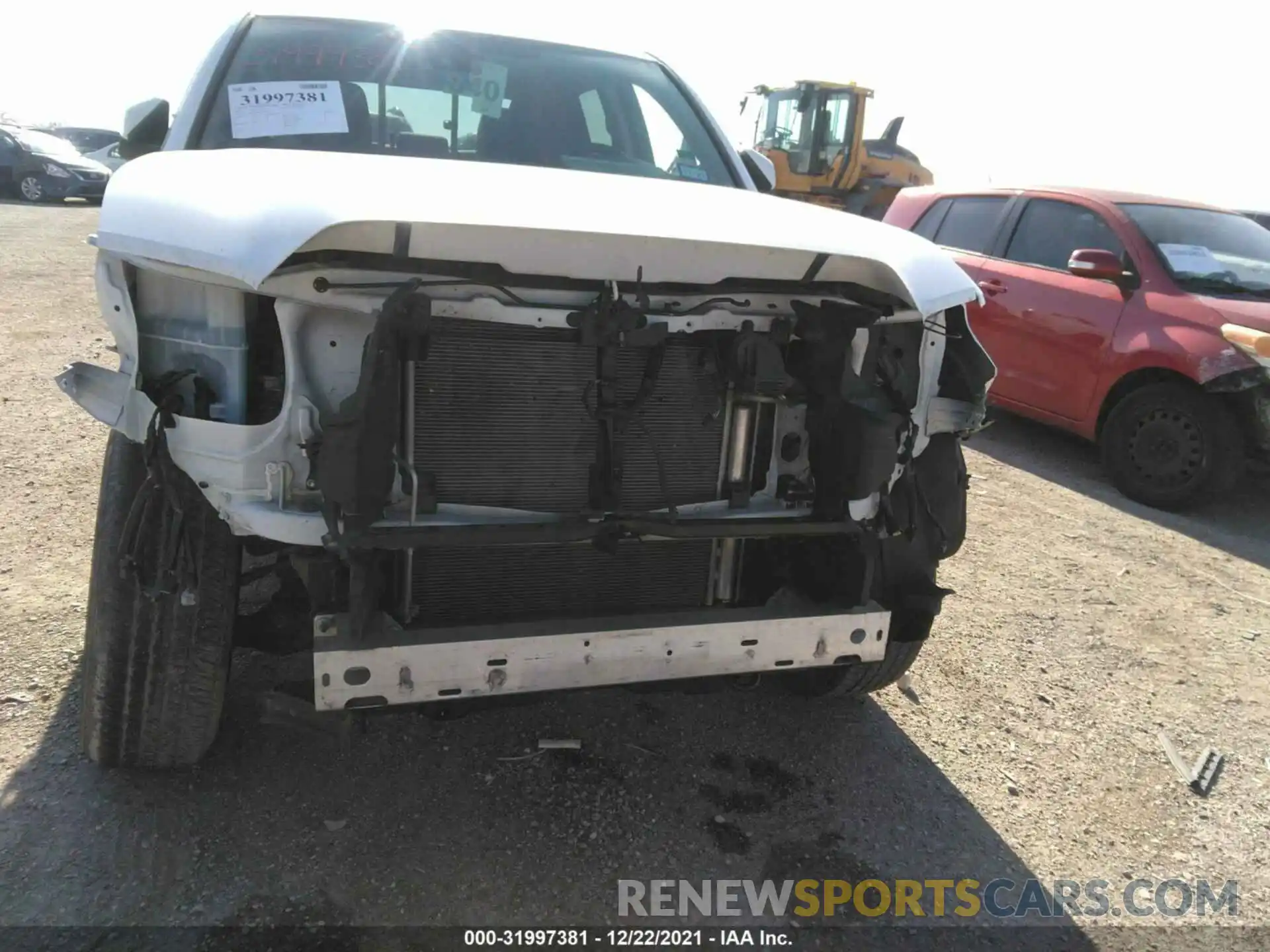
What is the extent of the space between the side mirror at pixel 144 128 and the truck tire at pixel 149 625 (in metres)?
1.36

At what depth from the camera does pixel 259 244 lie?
1681 mm

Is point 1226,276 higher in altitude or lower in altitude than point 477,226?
lower

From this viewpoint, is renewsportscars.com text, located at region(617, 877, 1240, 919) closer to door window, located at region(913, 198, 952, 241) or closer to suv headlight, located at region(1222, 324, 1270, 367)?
suv headlight, located at region(1222, 324, 1270, 367)

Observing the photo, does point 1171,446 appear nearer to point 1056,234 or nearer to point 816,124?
point 1056,234

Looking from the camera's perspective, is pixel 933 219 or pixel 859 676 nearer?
pixel 859 676

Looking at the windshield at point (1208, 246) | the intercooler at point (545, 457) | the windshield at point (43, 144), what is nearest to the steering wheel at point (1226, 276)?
the windshield at point (1208, 246)

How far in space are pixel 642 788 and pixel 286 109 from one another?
2.41 m

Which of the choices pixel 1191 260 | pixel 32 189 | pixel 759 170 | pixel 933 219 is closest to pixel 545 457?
pixel 759 170

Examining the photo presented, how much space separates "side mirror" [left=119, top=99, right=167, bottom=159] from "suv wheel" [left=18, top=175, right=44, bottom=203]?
17.6 m

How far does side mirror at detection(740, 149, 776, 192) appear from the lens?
→ 11.8 feet

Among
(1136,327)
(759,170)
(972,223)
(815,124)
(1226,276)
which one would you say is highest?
(815,124)

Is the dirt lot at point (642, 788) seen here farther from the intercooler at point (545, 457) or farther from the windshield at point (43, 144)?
the windshield at point (43, 144)

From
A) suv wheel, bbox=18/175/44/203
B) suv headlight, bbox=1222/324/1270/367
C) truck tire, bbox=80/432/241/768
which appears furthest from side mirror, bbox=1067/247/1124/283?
suv wheel, bbox=18/175/44/203

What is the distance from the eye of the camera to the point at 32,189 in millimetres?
17281
